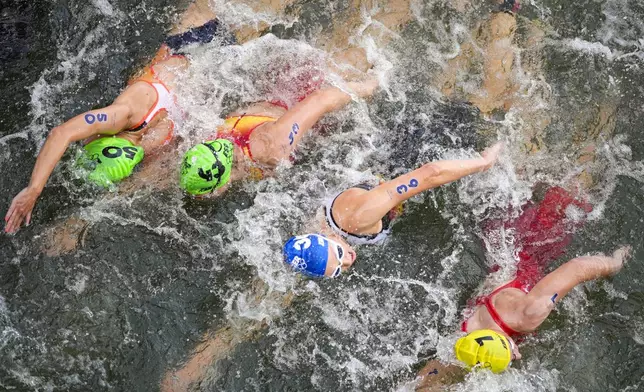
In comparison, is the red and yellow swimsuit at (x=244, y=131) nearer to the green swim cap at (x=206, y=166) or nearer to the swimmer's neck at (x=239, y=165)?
the swimmer's neck at (x=239, y=165)

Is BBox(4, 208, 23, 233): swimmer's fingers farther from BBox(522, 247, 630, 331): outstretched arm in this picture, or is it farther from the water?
BBox(522, 247, 630, 331): outstretched arm

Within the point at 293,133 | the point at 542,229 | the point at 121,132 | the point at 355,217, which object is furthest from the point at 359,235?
the point at 121,132

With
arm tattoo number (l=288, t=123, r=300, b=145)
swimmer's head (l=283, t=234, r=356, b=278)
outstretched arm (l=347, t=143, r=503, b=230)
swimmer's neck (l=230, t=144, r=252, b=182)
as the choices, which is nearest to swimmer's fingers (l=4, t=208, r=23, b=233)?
Result: swimmer's neck (l=230, t=144, r=252, b=182)

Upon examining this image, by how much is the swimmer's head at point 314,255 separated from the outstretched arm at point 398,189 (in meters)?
0.35

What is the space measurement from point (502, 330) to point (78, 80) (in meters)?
4.58

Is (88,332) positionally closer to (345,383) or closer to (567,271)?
(345,383)

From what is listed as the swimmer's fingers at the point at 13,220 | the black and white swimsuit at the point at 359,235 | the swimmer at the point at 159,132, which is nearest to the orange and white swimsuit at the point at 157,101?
the swimmer at the point at 159,132

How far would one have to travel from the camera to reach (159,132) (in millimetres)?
5727

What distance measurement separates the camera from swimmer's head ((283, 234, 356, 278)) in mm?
4816

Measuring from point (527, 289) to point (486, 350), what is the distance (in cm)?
84

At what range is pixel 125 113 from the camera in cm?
530

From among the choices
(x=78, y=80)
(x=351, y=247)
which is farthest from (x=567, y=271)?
(x=78, y=80)

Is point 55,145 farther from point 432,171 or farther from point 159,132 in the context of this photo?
point 432,171

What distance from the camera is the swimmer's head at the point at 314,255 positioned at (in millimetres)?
4816
